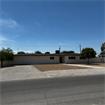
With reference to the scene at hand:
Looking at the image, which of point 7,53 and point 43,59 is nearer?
point 7,53

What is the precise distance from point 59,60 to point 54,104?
3008 cm

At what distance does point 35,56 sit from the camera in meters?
→ 29.7

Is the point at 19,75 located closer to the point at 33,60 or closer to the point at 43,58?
the point at 33,60

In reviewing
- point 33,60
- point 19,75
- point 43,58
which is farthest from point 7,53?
point 19,75

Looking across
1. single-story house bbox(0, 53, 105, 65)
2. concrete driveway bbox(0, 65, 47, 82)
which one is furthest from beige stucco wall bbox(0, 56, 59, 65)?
concrete driveway bbox(0, 65, 47, 82)

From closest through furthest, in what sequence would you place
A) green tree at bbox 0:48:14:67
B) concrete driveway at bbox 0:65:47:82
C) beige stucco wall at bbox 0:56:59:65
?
concrete driveway at bbox 0:65:47:82, green tree at bbox 0:48:14:67, beige stucco wall at bbox 0:56:59:65

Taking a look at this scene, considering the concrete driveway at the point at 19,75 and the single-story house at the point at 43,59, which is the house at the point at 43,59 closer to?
the single-story house at the point at 43,59

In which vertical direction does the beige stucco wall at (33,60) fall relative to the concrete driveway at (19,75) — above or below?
above

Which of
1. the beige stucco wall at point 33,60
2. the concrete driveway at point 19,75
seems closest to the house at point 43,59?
the beige stucco wall at point 33,60

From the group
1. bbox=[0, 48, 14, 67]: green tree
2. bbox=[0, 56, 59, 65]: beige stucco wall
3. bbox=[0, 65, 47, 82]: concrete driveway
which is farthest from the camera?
bbox=[0, 56, 59, 65]: beige stucco wall

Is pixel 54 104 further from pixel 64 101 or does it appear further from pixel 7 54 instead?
pixel 7 54

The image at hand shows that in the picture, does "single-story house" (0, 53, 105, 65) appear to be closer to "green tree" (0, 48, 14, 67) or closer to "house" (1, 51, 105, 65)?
"house" (1, 51, 105, 65)

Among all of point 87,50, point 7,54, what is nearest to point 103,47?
point 87,50

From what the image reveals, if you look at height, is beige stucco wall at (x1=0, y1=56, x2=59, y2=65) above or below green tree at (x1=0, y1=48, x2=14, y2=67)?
below
